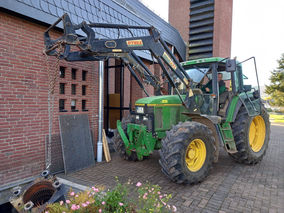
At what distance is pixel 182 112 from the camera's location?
15.6 ft

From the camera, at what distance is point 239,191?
3.73 meters

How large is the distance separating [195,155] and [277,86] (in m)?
27.9

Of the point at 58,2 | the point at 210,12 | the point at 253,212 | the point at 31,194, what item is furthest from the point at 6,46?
the point at 210,12

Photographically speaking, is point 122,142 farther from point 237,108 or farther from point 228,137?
point 237,108

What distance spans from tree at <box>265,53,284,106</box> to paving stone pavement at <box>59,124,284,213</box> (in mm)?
23476

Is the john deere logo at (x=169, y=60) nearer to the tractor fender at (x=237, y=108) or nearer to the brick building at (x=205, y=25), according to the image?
the tractor fender at (x=237, y=108)

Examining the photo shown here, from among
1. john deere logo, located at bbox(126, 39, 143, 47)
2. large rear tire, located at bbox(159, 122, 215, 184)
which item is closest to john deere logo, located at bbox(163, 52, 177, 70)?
john deere logo, located at bbox(126, 39, 143, 47)

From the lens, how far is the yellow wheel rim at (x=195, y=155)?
4.03 meters

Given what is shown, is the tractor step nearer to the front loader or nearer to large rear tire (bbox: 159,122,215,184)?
the front loader

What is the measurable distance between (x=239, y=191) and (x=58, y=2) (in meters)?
5.38

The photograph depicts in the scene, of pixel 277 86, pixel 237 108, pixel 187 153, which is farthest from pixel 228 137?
pixel 277 86

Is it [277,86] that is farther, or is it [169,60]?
[277,86]

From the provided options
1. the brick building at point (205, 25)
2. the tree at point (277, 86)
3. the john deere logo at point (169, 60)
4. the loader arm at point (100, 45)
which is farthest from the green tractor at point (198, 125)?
the tree at point (277, 86)

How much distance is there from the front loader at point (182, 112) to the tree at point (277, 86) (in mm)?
23722
